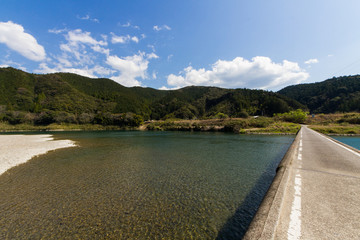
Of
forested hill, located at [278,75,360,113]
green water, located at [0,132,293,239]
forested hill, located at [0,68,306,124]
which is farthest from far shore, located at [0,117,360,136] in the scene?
forested hill, located at [278,75,360,113]

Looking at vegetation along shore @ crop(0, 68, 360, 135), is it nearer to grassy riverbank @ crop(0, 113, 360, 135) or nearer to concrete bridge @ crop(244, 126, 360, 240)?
grassy riverbank @ crop(0, 113, 360, 135)

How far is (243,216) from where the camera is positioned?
6.57 metres

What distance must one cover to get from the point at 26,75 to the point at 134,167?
222184 mm

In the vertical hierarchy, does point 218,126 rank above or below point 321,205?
below

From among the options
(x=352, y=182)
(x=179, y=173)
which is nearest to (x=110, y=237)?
(x=179, y=173)

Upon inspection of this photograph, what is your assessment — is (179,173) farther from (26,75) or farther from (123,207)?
(26,75)

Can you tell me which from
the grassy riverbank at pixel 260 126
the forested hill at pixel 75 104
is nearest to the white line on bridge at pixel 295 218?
the grassy riverbank at pixel 260 126

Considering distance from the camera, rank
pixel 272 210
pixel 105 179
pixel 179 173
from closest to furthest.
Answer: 1. pixel 272 210
2. pixel 105 179
3. pixel 179 173

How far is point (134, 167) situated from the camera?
14.3 metres

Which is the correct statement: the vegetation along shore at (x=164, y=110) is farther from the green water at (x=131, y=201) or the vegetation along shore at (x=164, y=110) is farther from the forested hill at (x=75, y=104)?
the green water at (x=131, y=201)

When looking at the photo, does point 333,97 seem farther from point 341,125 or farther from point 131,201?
point 131,201

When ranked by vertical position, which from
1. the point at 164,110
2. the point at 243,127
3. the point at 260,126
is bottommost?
the point at 243,127

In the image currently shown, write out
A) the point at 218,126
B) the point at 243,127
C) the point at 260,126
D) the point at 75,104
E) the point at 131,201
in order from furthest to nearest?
the point at 75,104, the point at 218,126, the point at 243,127, the point at 260,126, the point at 131,201

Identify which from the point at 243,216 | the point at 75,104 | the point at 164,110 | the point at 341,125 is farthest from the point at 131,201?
the point at 164,110
